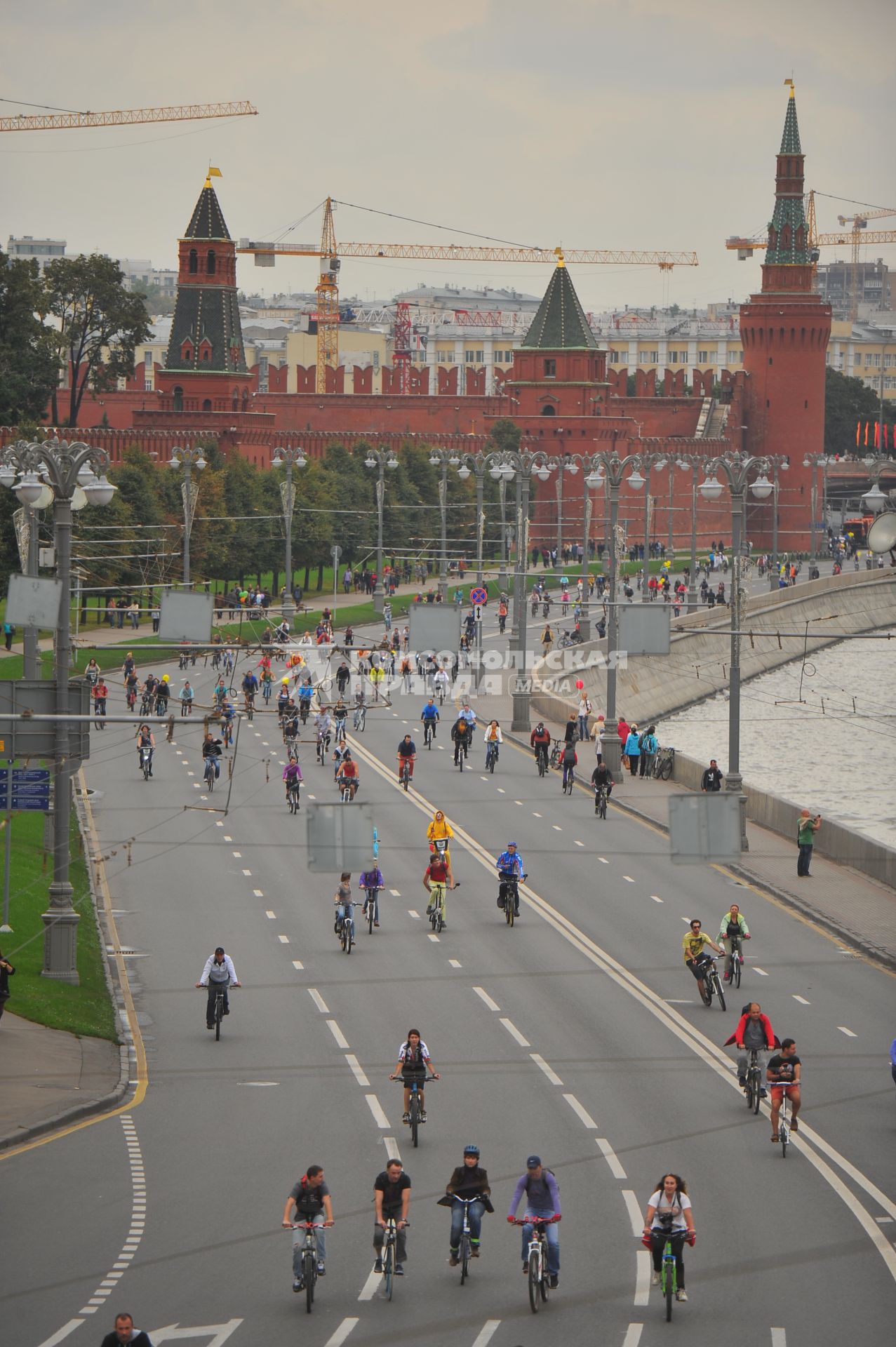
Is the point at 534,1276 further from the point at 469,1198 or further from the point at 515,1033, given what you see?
the point at 515,1033

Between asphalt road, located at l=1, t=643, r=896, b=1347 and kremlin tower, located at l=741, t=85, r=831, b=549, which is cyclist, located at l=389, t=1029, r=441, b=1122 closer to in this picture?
asphalt road, located at l=1, t=643, r=896, b=1347

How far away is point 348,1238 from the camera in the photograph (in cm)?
1878

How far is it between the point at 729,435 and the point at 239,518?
2807 inches

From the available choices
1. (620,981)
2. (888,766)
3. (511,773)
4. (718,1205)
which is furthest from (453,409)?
(718,1205)

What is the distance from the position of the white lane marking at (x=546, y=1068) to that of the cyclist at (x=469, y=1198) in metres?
6.00

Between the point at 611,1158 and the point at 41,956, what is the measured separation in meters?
10.5

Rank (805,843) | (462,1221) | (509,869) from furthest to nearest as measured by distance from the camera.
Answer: (805,843)
(509,869)
(462,1221)

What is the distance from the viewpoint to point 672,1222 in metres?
16.9

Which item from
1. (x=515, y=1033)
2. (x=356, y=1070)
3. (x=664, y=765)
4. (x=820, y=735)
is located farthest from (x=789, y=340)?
(x=356, y=1070)

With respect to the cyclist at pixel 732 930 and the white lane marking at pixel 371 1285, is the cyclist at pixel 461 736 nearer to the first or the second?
the cyclist at pixel 732 930

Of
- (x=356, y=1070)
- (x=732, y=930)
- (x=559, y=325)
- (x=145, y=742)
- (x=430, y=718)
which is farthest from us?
(x=559, y=325)

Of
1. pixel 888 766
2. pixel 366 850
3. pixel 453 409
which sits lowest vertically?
pixel 888 766

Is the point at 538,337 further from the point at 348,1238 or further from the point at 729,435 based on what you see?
the point at 348,1238

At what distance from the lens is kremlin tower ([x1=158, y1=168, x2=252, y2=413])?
362 feet
